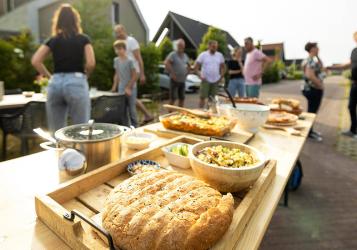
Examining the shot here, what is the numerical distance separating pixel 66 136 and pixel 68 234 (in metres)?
0.55

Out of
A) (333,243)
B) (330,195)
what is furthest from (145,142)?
(330,195)

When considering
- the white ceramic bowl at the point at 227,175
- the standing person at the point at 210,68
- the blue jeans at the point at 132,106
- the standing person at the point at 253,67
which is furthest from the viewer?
the standing person at the point at 210,68

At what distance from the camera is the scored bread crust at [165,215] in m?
0.73

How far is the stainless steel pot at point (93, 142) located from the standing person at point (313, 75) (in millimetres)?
4851

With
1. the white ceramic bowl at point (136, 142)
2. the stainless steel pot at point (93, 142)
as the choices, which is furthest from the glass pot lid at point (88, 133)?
the white ceramic bowl at point (136, 142)

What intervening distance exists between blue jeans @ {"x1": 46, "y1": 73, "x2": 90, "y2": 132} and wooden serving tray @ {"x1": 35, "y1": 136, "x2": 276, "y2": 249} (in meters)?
1.87

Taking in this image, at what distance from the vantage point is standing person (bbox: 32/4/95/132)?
9.74ft

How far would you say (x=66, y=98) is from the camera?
3.03m

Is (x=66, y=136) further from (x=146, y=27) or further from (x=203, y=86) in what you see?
(x=146, y=27)

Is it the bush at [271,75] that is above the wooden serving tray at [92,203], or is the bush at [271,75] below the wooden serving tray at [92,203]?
above

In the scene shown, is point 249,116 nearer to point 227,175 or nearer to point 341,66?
point 227,175

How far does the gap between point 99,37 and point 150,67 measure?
7.64ft

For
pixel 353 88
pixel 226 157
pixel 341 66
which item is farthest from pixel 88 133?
pixel 353 88

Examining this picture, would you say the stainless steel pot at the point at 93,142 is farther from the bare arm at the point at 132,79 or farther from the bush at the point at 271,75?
the bush at the point at 271,75
